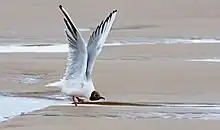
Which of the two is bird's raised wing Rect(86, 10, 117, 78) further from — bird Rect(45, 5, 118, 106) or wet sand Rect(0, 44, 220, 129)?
wet sand Rect(0, 44, 220, 129)

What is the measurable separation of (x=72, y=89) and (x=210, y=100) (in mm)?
1488

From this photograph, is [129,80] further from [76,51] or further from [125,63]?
[76,51]

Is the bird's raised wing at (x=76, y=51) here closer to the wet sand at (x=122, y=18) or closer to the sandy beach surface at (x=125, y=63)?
the sandy beach surface at (x=125, y=63)

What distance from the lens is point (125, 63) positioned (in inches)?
442

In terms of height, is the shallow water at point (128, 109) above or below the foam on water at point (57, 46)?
below

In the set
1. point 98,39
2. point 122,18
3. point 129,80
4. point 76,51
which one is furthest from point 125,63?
point 122,18

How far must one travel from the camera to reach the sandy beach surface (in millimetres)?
7285

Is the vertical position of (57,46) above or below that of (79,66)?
above

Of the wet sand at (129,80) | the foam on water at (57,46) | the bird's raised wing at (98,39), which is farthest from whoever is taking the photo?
the foam on water at (57,46)

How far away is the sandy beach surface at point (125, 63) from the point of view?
23.9ft

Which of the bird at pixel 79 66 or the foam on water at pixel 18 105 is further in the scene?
the bird at pixel 79 66

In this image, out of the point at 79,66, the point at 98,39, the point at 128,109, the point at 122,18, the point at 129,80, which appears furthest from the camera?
the point at 122,18

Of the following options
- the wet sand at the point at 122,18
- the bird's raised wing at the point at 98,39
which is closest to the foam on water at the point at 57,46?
the wet sand at the point at 122,18

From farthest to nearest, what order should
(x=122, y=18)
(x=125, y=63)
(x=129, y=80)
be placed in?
(x=122, y=18) → (x=125, y=63) → (x=129, y=80)
